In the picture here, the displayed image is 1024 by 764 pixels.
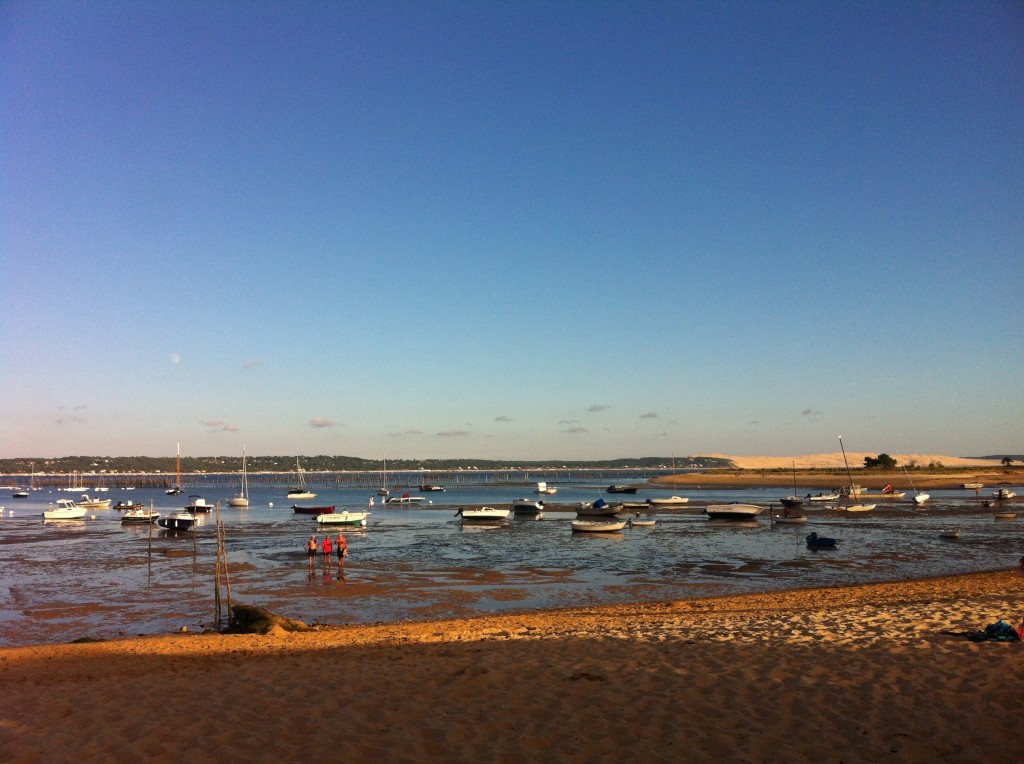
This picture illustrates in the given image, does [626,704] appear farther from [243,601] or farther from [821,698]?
[243,601]

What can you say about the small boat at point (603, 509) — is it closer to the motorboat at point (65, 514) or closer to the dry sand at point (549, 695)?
the dry sand at point (549, 695)

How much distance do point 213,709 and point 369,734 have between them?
3.13 m

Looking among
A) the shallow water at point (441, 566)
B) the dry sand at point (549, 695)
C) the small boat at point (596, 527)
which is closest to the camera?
the dry sand at point (549, 695)

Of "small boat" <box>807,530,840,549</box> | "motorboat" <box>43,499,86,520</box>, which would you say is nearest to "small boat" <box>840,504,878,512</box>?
"small boat" <box>807,530,840,549</box>

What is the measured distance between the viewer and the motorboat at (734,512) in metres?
63.8

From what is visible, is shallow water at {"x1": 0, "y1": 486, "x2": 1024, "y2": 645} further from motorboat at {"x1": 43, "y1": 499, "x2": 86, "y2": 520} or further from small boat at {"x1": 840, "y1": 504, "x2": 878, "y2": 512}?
motorboat at {"x1": 43, "y1": 499, "x2": 86, "y2": 520}

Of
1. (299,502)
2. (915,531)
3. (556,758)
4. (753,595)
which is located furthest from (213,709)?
(299,502)

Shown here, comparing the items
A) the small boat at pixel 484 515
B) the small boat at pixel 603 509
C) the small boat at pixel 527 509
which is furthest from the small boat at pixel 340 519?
the small boat at pixel 603 509

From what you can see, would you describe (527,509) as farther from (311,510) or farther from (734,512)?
(311,510)

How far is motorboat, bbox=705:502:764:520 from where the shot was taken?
63.8 metres

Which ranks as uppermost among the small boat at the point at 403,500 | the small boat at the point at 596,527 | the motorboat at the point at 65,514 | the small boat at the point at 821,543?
the small boat at the point at 821,543

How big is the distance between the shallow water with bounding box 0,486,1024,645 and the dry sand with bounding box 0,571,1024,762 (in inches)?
296

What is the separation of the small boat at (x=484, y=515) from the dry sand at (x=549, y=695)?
→ 49.3 metres

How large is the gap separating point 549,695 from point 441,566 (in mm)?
27002
